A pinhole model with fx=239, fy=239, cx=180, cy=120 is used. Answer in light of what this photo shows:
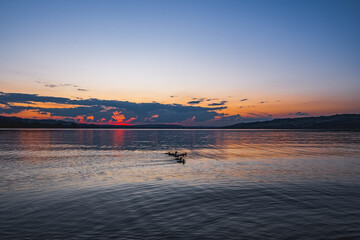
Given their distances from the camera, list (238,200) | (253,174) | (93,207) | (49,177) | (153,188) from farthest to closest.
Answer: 1. (253,174)
2. (49,177)
3. (153,188)
4. (238,200)
5. (93,207)

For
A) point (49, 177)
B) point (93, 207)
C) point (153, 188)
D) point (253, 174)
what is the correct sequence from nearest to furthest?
1. point (93, 207)
2. point (153, 188)
3. point (49, 177)
4. point (253, 174)

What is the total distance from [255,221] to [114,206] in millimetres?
9191

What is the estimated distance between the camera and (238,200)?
1759cm

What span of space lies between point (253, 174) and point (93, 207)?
18.7 metres

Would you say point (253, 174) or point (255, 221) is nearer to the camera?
point (255, 221)

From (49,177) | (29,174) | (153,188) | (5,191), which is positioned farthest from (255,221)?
(29,174)

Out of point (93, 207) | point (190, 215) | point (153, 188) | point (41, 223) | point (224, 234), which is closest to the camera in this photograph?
point (224, 234)

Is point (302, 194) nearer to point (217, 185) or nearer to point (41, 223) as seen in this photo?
point (217, 185)

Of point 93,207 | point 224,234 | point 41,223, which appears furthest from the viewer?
point 93,207

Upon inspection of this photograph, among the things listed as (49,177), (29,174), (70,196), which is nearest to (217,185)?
(70,196)

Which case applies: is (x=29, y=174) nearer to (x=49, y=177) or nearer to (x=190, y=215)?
(x=49, y=177)

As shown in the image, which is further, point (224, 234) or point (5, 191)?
point (5, 191)

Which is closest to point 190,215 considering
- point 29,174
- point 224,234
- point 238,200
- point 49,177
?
point 224,234

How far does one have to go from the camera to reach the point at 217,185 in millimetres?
22438
